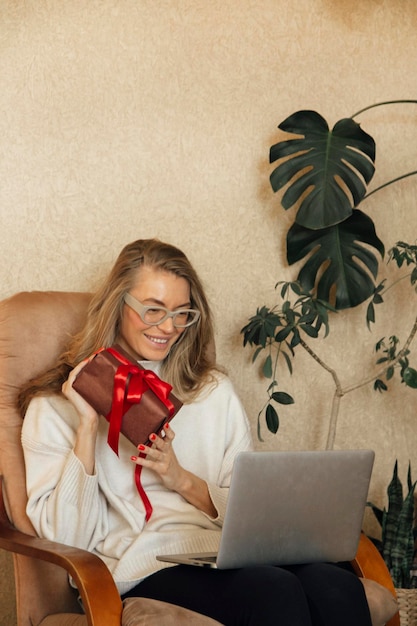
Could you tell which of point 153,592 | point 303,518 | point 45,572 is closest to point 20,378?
point 45,572

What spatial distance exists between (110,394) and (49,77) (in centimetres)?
118

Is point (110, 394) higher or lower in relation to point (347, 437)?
higher

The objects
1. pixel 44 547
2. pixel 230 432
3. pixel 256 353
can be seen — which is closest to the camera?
pixel 44 547

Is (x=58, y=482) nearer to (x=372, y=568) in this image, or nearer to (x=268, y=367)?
(x=372, y=568)

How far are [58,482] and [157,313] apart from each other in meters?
0.50

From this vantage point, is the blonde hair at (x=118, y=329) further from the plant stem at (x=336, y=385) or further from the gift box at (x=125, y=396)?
the plant stem at (x=336, y=385)

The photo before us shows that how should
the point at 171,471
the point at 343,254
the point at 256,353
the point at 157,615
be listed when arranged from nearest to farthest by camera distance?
the point at 157,615 < the point at 171,471 < the point at 256,353 < the point at 343,254

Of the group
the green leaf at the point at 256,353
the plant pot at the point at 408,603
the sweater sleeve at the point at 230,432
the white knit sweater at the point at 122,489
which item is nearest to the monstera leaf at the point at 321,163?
the green leaf at the point at 256,353

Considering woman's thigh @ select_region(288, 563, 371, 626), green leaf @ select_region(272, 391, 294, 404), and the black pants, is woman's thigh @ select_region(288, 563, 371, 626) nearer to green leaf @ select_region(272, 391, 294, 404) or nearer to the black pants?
the black pants

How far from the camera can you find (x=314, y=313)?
266 cm

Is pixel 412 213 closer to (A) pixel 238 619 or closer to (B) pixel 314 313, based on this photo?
(B) pixel 314 313

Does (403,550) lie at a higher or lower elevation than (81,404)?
lower

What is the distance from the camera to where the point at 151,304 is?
2256mm

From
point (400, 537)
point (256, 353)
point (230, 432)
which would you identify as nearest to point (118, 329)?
point (230, 432)
